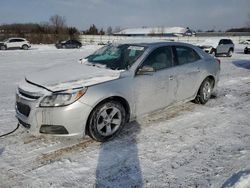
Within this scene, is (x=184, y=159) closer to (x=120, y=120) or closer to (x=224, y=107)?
(x=120, y=120)

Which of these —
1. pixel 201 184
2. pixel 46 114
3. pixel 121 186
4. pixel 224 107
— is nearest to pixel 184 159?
pixel 201 184

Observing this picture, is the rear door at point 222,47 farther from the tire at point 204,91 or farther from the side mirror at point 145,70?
the side mirror at point 145,70

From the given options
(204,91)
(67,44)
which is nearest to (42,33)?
(67,44)

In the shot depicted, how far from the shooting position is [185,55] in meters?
5.83

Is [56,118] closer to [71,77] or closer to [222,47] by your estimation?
[71,77]

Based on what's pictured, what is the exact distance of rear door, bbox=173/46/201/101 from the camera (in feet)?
17.9

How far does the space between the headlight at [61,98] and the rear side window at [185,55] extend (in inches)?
98.6

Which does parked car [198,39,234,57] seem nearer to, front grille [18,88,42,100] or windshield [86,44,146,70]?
windshield [86,44,146,70]

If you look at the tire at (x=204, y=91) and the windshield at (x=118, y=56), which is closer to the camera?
the windshield at (x=118, y=56)

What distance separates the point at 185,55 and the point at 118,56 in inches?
61.9

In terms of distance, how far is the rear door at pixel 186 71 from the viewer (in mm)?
5461

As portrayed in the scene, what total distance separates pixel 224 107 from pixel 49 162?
425 centimetres

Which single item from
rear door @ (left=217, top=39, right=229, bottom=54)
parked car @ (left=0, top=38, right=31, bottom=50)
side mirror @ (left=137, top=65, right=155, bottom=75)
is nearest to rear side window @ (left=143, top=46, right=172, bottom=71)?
side mirror @ (left=137, top=65, right=155, bottom=75)

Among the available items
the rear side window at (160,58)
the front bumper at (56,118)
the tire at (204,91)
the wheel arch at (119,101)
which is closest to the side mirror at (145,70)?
the rear side window at (160,58)
